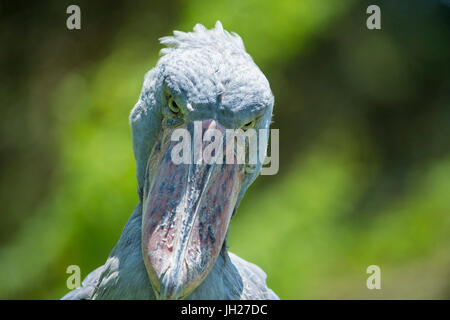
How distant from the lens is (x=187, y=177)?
150cm

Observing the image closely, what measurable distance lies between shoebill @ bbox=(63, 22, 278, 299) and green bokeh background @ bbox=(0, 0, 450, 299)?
1.78 metres

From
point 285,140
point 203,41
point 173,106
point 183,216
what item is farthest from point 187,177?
point 285,140

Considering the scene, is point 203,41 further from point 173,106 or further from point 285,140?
point 285,140

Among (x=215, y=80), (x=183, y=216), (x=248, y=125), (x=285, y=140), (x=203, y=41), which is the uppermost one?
(x=203, y=41)

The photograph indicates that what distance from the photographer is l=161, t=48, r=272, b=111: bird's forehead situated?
1546mm

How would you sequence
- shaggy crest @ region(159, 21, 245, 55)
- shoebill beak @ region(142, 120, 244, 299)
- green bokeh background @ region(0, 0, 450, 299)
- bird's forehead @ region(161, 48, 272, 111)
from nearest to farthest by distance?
shoebill beak @ region(142, 120, 244, 299)
bird's forehead @ region(161, 48, 272, 111)
shaggy crest @ region(159, 21, 245, 55)
green bokeh background @ region(0, 0, 450, 299)

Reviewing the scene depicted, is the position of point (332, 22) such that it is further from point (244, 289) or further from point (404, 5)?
point (244, 289)

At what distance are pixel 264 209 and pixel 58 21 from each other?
6.75 ft

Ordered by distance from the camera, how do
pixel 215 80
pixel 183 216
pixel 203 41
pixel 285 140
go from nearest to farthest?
1. pixel 183 216
2. pixel 215 80
3. pixel 203 41
4. pixel 285 140

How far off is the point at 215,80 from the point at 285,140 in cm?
285

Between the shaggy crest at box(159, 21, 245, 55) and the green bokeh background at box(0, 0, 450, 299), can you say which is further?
the green bokeh background at box(0, 0, 450, 299)

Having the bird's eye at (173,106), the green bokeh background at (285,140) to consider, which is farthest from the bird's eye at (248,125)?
the green bokeh background at (285,140)

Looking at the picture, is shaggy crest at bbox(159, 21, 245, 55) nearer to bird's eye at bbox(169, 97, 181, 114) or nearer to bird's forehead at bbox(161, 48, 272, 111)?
bird's forehead at bbox(161, 48, 272, 111)

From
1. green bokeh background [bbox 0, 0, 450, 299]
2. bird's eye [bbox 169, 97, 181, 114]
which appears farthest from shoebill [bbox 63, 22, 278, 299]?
green bokeh background [bbox 0, 0, 450, 299]
